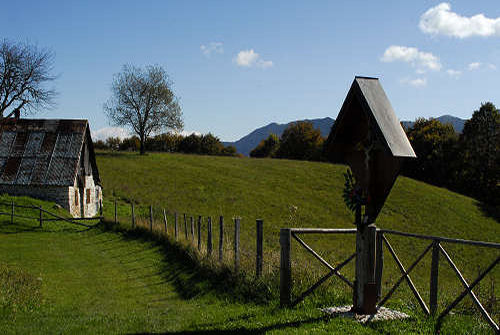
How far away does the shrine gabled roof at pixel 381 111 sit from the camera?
702 centimetres

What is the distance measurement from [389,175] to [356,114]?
129 cm

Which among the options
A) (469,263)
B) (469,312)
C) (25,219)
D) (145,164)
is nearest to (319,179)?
(145,164)

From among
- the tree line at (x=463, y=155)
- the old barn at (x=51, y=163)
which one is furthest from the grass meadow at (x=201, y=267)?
the tree line at (x=463, y=155)

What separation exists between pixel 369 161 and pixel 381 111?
818 millimetres

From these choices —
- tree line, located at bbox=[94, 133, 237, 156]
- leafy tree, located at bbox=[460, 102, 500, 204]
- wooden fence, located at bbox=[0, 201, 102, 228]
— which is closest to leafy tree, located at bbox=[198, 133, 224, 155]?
tree line, located at bbox=[94, 133, 237, 156]

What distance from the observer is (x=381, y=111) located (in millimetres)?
7402

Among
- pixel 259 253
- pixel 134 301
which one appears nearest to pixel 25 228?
pixel 134 301

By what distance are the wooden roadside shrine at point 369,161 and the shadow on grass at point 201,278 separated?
2.20 metres

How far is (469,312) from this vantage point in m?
8.07

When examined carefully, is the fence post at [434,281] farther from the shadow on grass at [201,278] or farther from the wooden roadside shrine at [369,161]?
the shadow on grass at [201,278]

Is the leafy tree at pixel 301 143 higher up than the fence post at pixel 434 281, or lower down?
higher up

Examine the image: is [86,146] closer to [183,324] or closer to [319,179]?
[319,179]

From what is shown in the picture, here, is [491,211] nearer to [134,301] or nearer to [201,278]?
[201,278]

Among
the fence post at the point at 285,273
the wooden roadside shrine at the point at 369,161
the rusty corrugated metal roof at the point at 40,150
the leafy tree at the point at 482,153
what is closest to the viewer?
the wooden roadside shrine at the point at 369,161
